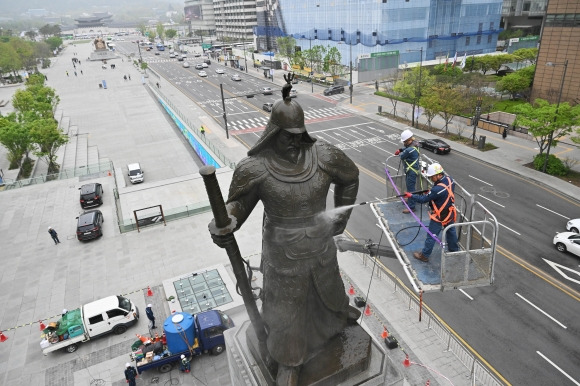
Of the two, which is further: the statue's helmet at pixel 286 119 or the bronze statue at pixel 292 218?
the bronze statue at pixel 292 218

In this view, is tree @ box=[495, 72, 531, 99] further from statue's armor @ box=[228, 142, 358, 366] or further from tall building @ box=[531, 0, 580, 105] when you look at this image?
statue's armor @ box=[228, 142, 358, 366]

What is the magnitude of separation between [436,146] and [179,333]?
102 feet

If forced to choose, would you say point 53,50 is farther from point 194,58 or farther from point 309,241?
point 309,241

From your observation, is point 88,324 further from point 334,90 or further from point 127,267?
point 334,90

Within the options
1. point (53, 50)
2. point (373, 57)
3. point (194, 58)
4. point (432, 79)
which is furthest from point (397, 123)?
point (53, 50)

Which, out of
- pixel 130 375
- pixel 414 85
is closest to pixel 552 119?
pixel 414 85

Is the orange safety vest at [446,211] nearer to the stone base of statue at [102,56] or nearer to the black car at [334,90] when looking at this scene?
the black car at [334,90]

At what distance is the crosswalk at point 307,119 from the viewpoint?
50219 mm

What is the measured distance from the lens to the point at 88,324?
16766mm

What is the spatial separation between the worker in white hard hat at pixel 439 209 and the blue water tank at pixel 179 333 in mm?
9791

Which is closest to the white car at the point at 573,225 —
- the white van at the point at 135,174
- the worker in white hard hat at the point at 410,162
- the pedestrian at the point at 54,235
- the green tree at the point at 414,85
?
the worker in white hard hat at the point at 410,162

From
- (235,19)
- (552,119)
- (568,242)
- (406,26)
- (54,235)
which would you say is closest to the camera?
(568,242)

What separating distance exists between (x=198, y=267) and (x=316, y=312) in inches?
572

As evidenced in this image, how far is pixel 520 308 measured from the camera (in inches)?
726
